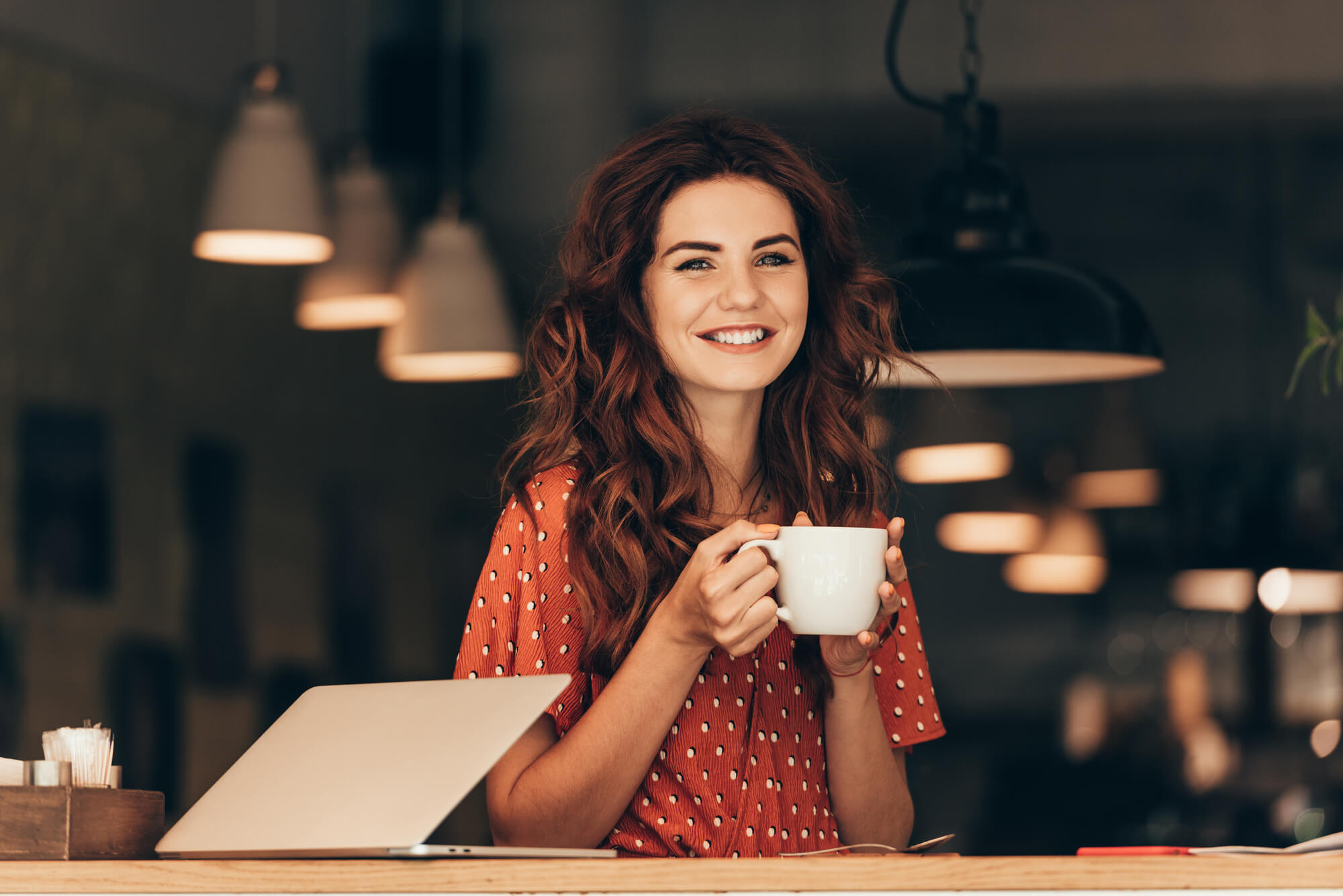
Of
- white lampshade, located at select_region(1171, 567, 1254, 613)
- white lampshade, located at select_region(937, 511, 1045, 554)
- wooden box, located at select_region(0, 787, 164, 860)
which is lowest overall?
white lampshade, located at select_region(1171, 567, 1254, 613)

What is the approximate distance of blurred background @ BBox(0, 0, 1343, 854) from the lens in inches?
114

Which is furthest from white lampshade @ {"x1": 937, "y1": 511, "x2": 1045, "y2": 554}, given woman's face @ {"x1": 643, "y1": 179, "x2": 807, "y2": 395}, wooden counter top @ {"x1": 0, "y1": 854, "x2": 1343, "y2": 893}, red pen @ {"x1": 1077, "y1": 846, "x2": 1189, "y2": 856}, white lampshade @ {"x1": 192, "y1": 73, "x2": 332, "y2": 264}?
wooden counter top @ {"x1": 0, "y1": 854, "x2": 1343, "y2": 893}

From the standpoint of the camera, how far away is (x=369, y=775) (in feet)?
2.58

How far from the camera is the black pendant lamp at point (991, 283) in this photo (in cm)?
162

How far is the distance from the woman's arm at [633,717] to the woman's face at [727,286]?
26 cm

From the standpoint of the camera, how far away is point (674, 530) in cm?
128

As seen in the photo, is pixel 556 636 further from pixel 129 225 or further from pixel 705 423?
pixel 129 225

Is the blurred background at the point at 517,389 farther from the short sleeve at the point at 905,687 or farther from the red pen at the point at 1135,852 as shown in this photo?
the red pen at the point at 1135,852

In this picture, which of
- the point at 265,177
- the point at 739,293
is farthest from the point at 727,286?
the point at 265,177

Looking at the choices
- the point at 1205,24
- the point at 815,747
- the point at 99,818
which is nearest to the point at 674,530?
the point at 815,747

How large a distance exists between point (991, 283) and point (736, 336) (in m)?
0.51

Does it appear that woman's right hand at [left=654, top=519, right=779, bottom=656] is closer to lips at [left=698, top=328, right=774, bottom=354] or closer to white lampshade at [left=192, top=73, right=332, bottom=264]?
lips at [left=698, top=328, right=774, bottom=354]

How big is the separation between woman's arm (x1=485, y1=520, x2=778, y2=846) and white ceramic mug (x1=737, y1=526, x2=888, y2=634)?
0.04ft

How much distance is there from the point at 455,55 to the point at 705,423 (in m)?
2.29
